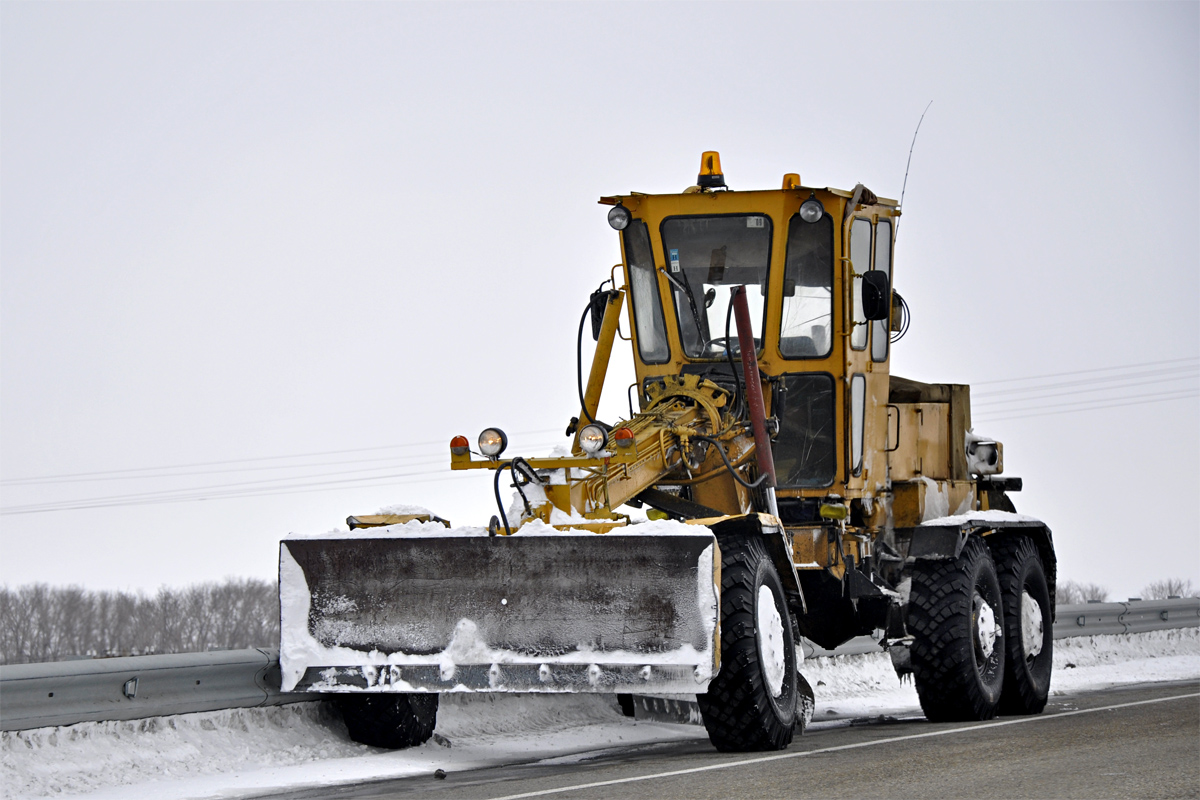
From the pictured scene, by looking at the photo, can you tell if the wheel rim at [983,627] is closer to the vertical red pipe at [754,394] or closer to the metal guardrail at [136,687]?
the vertical red pipe at [754,394]

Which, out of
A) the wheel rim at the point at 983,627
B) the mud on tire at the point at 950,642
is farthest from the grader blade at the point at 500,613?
the wheel rim at the point at 983,627

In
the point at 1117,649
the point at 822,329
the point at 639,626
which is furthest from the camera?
the point at 1117,649

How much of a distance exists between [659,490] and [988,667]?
319cm

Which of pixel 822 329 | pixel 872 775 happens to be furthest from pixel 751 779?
pixel 822 329

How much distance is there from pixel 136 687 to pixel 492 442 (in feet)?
7.90

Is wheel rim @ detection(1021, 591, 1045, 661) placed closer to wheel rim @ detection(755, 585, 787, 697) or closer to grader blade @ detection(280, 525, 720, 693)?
wheel rim @ detection(755, 585, 787, 697)

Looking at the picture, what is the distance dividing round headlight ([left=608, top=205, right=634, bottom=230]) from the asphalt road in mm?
3804

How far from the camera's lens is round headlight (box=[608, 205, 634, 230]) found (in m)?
11.3

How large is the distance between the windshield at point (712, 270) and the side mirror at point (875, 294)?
0.81 meters

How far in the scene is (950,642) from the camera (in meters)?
10.9

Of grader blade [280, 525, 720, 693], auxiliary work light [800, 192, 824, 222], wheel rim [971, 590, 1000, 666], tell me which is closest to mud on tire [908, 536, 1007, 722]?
wheel rim [971, 590, 1000, 666]

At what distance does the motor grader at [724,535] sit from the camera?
852 cm

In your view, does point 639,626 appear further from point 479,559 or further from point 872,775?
point 872,775

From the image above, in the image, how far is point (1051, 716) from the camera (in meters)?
11.3
